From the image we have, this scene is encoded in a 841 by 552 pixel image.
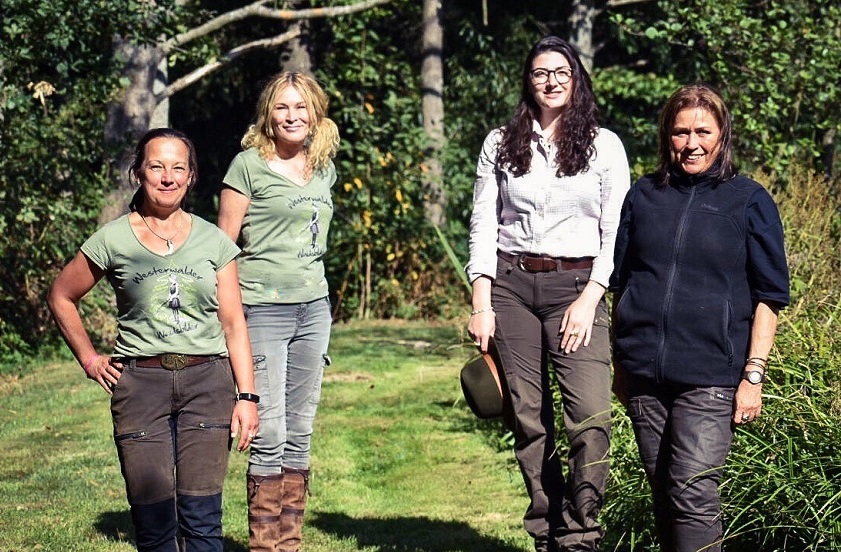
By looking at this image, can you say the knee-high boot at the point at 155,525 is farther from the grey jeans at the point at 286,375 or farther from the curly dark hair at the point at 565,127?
the curly dark hair at the point at 565,127

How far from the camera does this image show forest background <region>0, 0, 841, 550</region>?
5.19 metres

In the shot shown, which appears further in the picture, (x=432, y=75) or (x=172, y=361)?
(x=432, y=75)

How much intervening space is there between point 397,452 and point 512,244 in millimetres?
3458

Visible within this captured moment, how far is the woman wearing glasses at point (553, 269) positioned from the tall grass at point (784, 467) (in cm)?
43

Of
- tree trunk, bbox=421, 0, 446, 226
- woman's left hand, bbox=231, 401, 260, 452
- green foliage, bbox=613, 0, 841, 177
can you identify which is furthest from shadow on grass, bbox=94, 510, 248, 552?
tree trunk, bbox=421, 0, 446, 226

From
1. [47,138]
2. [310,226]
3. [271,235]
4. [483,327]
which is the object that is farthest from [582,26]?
[483,327]

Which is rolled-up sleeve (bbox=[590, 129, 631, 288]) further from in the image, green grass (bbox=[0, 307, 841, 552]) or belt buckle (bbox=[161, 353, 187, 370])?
belt buckle (bbox=[161, 353, 187, 370])

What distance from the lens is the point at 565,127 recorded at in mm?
4770

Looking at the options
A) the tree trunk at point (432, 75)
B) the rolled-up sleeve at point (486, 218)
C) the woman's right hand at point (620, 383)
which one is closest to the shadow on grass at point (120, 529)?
the rolled-up sleeve at point (486, 218)

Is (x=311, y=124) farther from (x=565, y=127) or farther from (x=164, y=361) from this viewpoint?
(x=164, y=361)

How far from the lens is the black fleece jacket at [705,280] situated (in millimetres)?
4031

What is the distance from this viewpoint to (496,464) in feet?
25.1

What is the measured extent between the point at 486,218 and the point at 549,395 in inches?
28.2

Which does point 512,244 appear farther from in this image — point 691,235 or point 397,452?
point 397,452
